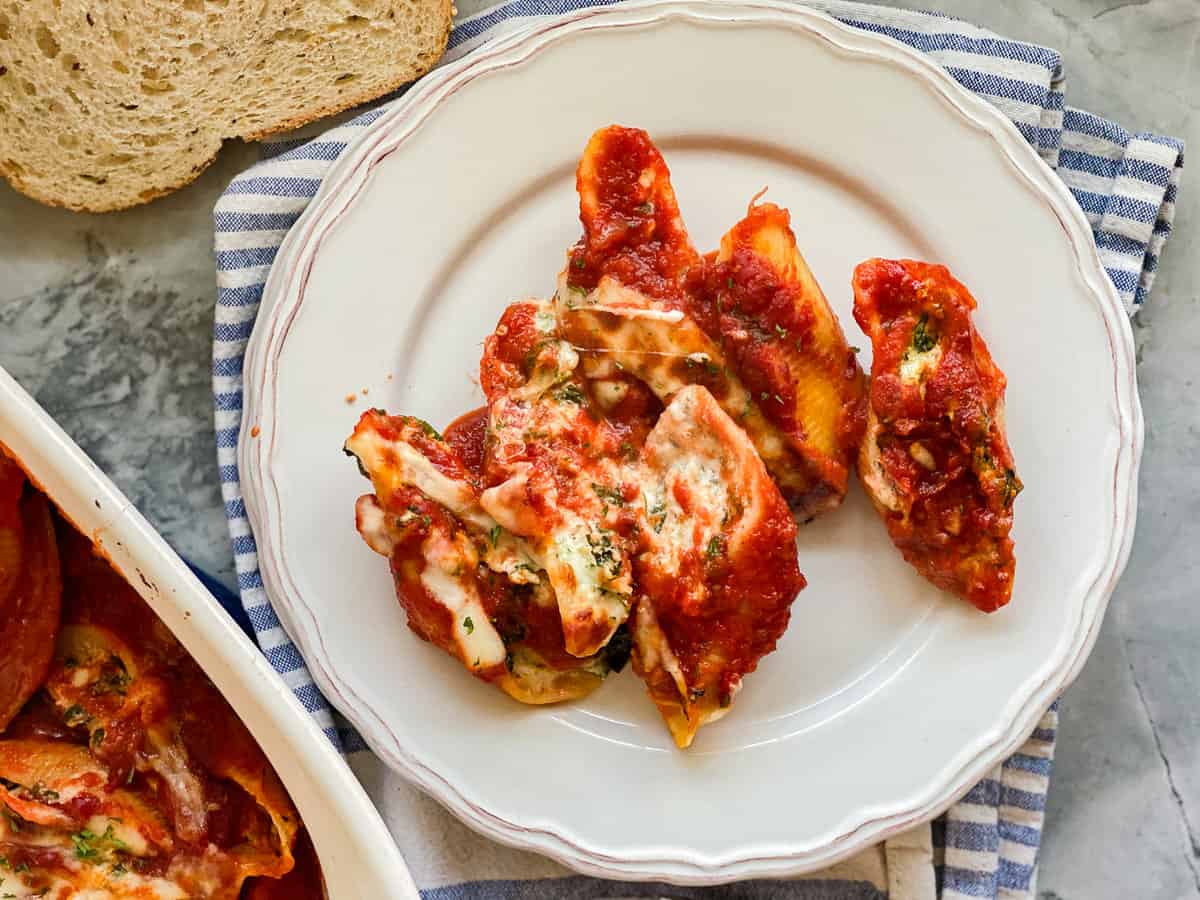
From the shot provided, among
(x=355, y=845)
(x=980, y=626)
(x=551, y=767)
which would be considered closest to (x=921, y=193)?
(x=980, y=626)

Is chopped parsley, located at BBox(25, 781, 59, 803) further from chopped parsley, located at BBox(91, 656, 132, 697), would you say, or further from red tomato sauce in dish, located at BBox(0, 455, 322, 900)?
chopped parsley, located at BBox(91, 656, 132, 697)

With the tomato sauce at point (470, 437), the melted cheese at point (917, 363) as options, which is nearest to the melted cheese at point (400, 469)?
the tomato sauce at point (470, 437)

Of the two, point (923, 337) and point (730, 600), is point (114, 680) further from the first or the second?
point (923, 337)

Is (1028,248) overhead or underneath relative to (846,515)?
overhead

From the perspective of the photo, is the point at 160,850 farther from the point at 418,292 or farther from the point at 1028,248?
the point at 1028,248

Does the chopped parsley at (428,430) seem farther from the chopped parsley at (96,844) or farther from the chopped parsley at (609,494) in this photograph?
the chopped parsley at (96,844)
